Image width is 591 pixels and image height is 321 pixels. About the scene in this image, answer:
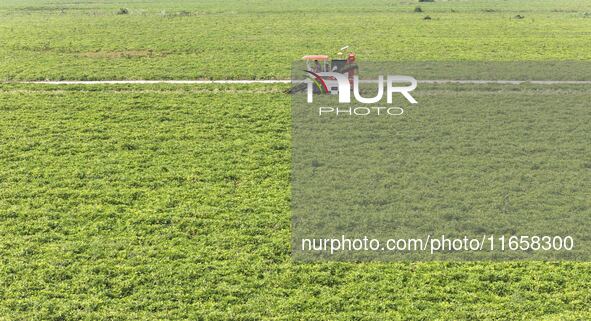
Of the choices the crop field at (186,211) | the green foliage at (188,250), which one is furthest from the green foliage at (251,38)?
the green foliage at (188,250)

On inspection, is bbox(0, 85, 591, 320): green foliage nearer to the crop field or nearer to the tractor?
the crop field

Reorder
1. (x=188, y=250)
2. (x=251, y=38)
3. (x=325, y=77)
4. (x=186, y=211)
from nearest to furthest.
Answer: (x=188, y=250) → (x=186, y=211) → (x=325, y=77) → (x=251, y=38)

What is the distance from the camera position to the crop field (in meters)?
11.2

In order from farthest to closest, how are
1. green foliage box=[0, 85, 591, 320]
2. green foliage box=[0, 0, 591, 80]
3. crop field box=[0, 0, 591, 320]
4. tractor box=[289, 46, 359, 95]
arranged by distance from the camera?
green foliage box=[0, 0, 591, 80], tractor box=[289, 46, 359, 95], crop field box=[0, 0, 591, 320], green foliage box=[0, 85, 591, 320]

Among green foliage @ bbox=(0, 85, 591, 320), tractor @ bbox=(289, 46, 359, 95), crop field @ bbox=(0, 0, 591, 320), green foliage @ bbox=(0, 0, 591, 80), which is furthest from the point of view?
green foliage @ bbox=(0, 0, 591, 80)

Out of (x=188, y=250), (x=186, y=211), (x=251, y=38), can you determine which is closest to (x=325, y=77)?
(x=186, y=211)

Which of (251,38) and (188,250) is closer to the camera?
(188,250)

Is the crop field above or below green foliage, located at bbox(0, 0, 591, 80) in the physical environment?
below

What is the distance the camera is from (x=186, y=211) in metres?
15.1

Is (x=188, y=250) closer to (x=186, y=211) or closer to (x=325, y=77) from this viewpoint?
(x=186, y=211)

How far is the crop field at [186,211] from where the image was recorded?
36.9ft

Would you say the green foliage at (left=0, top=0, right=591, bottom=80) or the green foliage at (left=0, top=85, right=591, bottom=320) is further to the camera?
the green foliage at (left=0, top=0, right=591, bottom=80)

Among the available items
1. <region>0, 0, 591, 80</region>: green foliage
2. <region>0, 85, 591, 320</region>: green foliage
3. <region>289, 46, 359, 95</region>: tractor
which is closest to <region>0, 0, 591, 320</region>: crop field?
<region>0, 85, 591, 320</region>: green foliage

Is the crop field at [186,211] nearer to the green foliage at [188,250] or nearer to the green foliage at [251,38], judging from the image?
the green foliage at [188,250]
